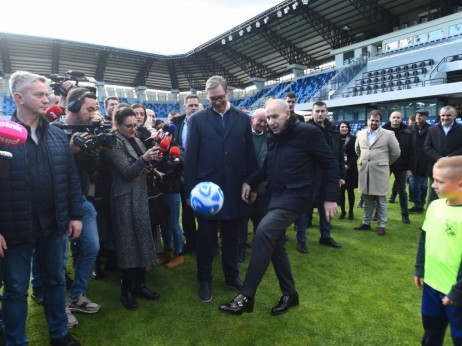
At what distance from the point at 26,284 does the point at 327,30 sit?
28.9 m

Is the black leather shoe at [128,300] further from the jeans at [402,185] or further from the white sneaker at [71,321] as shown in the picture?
the jeans at [402,185]

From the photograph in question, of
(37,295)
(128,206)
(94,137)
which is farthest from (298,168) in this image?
(37,295)

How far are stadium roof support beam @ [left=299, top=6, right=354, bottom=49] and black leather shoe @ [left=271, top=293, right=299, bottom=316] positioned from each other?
81.1 ft

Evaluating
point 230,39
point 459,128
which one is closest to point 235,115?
point 459,128

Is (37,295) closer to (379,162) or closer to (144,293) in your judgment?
(144,293)

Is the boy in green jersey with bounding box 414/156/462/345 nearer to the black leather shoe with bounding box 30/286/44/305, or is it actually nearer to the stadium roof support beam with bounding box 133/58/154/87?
the black leather shoe with bounding box 30/286/44/305

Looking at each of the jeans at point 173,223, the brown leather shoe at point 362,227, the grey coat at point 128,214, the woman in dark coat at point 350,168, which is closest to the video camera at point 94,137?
the grey coat at point 128,214

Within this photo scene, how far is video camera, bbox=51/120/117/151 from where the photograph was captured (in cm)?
220

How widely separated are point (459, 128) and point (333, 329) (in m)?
4.28

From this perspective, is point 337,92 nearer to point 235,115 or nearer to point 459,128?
point 459,128

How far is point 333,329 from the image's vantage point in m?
2.40

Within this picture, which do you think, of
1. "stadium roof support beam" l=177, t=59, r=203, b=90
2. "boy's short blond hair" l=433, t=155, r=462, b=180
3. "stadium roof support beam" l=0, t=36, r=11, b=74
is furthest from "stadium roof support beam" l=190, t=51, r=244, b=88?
"boy's short blond hair" l=433, t=155, r=462, b=180

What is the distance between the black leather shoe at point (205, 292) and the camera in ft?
9.41

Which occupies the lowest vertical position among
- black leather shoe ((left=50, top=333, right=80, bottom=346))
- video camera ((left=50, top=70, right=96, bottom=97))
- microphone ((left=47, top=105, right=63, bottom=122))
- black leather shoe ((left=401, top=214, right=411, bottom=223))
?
black leather shoe ((left=401, top=214, right=411, bottom=223))
